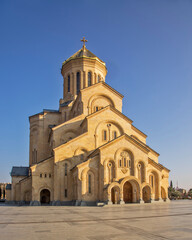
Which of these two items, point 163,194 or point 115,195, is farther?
point 163,194

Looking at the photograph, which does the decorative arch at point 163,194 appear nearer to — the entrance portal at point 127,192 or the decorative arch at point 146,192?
the decorative arch at point 146,192

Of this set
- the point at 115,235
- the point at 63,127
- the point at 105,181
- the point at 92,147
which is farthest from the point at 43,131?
the point at 115,235

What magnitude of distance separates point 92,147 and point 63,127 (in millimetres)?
6609

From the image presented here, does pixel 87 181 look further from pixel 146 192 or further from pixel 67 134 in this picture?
pixel 67 134

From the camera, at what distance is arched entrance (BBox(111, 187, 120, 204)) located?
30.4 metres

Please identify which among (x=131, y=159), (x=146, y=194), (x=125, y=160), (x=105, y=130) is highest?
(x=105, y=130)

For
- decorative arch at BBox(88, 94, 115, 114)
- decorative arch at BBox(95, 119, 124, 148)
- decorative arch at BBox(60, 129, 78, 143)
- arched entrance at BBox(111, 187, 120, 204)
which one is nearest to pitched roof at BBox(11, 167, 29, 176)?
decorative arch at BBox(60, 129, 78, 143)

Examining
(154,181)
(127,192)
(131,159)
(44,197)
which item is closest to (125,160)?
(131,159)

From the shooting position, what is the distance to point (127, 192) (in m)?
32.3

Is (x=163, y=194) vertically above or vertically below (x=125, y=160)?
below

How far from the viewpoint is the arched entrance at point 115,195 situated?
30.4m

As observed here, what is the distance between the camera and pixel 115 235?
9477 millimetres

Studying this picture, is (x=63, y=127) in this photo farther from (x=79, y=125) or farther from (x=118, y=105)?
(x=118, y=105)

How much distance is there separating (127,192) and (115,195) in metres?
2.09
